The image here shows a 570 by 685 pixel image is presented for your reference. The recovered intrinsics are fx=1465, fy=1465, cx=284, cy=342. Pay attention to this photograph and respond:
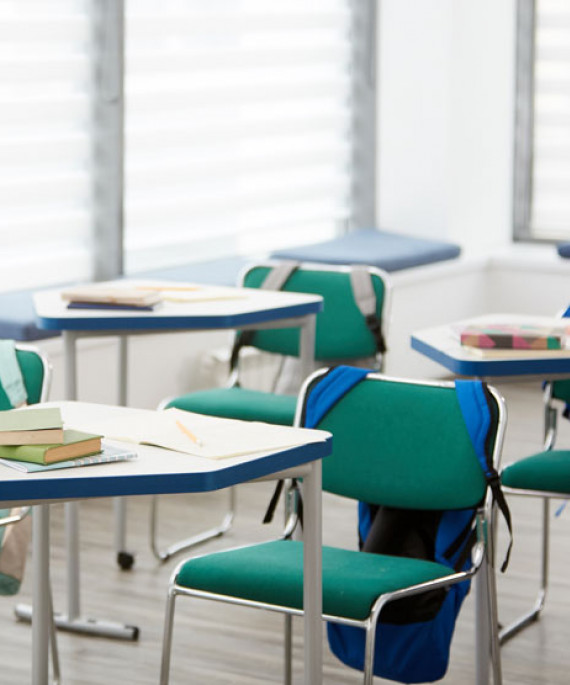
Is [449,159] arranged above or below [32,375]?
above

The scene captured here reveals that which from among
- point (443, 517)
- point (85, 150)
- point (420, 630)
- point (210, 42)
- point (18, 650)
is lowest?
point (18, 650)

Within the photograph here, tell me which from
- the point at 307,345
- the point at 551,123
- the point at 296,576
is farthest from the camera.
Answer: the point at 551,123

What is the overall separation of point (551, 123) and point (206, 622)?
4516 mm

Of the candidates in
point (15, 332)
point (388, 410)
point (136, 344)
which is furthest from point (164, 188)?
point (388, 410)

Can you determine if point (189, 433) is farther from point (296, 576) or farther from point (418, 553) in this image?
point (418, 553)

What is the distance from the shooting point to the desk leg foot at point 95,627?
3990 mm

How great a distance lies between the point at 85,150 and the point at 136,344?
33.0 inches

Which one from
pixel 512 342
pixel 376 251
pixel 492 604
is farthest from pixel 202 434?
pixel 376 251

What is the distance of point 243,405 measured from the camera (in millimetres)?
4594

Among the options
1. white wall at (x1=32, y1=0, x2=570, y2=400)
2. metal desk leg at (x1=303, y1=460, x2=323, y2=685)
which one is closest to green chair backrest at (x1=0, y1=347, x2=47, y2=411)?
metal desk leg at (x1=303, y1=460, x2=323, y2=685)

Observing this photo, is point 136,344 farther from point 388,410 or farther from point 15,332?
point 388,410

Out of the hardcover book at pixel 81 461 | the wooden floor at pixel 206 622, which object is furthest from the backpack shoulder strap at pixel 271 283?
the hardcover book at pixel 81 461

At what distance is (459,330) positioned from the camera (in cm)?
422

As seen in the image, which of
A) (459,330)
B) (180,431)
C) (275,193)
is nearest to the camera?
(180,431)
